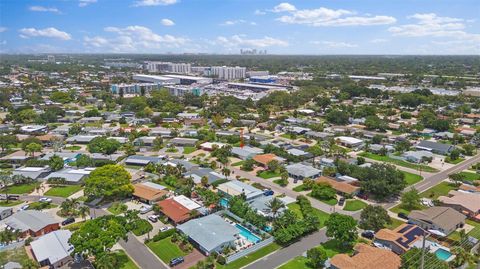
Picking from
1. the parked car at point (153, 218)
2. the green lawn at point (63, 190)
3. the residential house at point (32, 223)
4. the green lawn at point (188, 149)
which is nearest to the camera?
the residential house at point (32, 223)

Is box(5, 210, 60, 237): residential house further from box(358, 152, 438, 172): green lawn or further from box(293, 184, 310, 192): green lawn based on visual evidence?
box(358, 152, 438, 172): green lawn

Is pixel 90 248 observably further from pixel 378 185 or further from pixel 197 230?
pixel 378 185

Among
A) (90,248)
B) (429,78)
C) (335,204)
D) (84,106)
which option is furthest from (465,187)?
(429,78)

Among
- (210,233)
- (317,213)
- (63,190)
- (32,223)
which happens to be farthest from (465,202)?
(63,190)

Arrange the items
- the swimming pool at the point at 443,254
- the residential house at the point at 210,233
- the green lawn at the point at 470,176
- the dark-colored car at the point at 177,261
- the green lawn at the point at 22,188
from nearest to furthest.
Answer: the dark-colored car at the point at 177,261 < the swimming pool at the point at 443,254 < the residential house at the point at 210,233 < the green lawn at the point at 22,188 < the green lawn at the point at 470,176

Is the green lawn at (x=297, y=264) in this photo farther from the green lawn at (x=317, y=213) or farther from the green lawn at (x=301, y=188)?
the green lawn at (x=301, y=188)

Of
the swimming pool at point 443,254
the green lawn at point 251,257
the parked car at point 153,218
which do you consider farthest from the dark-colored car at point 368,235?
the parked car at point 153,218

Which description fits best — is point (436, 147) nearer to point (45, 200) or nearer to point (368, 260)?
point (368, 260)
